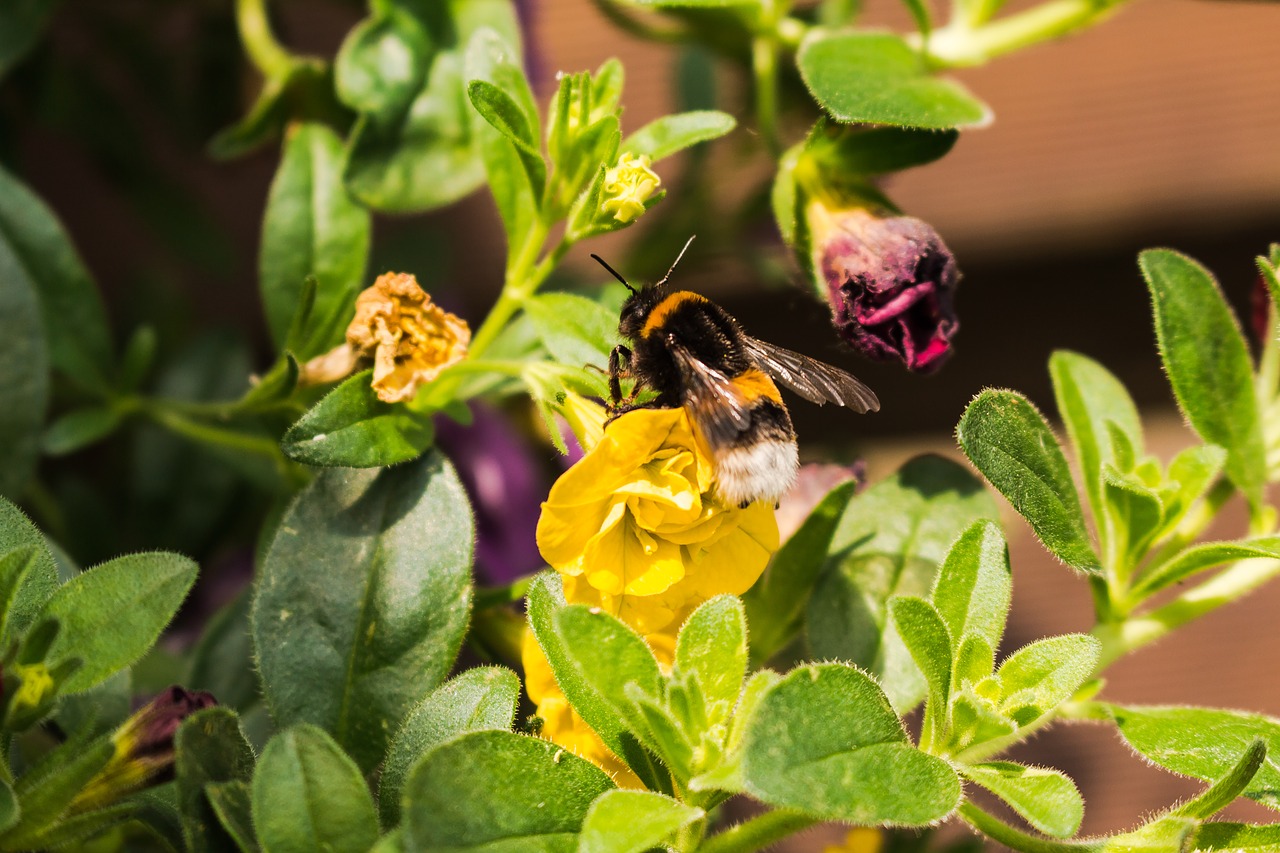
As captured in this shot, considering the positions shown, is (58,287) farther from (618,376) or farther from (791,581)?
(791,581)

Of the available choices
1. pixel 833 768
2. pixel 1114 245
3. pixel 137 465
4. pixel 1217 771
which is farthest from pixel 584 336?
pixel 1114 245

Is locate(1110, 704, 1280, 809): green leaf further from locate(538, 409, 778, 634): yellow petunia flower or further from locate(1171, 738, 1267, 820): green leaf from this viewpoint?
locate(538, 409, 778, 634): yellow petunia flower

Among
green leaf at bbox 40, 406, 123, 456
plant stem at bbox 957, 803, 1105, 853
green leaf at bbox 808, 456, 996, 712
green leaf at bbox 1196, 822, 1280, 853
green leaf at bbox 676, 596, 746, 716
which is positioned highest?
green leaf at bbox 676, 596, 746, 716

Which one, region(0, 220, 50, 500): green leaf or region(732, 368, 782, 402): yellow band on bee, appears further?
Answer: region(0, 220, 50, 500): green leaf

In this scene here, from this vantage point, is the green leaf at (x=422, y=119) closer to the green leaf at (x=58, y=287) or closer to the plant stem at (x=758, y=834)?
the green leaf at (x=58, y=287)

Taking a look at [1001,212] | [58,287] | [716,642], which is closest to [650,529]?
[716,642]

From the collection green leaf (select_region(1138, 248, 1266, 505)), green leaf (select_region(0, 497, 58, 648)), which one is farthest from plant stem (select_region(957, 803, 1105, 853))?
green leaf (select_region(0, 497, 58, 648))

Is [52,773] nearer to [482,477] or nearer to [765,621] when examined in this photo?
[765,621]
